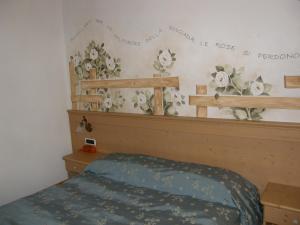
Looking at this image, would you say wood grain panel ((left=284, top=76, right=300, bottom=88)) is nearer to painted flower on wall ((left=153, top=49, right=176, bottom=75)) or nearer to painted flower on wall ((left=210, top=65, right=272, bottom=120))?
painted flower on wall ((left=210, top=65, right=272, bottom=120))

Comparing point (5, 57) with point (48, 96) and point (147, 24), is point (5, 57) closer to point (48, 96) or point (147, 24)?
point (48, 96)

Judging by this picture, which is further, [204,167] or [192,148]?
[192,148]

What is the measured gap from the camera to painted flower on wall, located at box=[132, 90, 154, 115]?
8.10 ft

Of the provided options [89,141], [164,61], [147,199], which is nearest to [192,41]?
[164,61]

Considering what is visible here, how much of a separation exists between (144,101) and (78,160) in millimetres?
892

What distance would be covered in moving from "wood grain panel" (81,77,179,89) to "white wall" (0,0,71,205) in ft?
1.28

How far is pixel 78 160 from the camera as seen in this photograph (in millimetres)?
2729

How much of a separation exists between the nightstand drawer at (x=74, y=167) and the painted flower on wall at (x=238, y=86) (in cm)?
148

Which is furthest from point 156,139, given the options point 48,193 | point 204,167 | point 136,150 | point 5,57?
point 5,57

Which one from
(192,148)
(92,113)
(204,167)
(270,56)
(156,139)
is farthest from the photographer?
(92,113)

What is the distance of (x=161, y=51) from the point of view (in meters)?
2.32

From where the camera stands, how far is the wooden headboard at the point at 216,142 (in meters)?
1.91

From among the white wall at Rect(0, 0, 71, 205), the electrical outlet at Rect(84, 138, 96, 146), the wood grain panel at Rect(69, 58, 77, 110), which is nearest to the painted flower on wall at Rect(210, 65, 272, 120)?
the electrical outlet at Rect(84, 138, 96, 146)

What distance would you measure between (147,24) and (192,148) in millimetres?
1107
